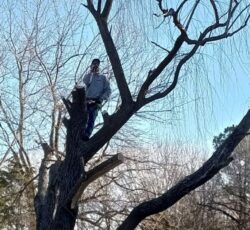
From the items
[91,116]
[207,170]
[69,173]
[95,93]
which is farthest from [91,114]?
[207,170]

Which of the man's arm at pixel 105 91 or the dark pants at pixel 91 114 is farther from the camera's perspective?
the man's arm at pixel 105 91

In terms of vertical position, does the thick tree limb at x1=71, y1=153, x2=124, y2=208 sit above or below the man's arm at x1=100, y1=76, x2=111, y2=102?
below

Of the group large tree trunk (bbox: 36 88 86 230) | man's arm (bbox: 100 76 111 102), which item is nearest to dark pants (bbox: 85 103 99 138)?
man's arm (bbox: 100 76 111 102)

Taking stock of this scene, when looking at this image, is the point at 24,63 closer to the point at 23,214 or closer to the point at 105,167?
the point at 23,214

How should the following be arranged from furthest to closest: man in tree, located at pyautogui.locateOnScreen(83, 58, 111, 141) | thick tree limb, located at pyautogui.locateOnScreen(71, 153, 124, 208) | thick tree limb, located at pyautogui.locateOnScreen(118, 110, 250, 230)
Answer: man in tree, located at pyautogui.locateOnScreen(83, 58, 111, 141), thick tree limb, located at pyautogui.locateOnScreen(71, 153, 124, 208), thick tree limb, located at pyautogui.locateOnScreen(118, 110, 250, 230)

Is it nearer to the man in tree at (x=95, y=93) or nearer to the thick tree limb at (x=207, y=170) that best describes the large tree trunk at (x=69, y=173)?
the man in tree at (x=95, y=93)

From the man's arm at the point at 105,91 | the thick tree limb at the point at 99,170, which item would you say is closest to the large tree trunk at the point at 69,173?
the thick tree limb at the point at 99,170

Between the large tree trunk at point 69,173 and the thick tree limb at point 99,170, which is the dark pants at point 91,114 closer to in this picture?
the large tree trunk at point 69,173

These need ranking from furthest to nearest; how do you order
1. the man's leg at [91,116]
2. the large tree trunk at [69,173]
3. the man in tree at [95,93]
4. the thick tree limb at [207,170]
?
the man in tree at [95,93]
the man's leg at [91,116]
the large tree trunk at [69,173]
the thick tree limb at [207,170]

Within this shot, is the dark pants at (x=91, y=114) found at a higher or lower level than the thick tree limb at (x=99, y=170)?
higher

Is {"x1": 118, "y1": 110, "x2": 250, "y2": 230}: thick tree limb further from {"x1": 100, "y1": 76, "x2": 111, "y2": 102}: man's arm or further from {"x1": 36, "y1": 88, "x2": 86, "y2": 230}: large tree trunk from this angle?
{"x1": 100, "y1": 76, "x2": 111, "y2": 102}: man's arm

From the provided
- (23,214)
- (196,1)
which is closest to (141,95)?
(196,1)

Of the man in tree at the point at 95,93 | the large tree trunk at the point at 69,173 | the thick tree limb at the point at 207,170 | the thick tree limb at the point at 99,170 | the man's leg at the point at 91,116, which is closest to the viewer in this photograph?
the thick tree limb at the point at 207,170

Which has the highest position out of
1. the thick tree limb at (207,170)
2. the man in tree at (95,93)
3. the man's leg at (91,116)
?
the man in tree at (95,93)
